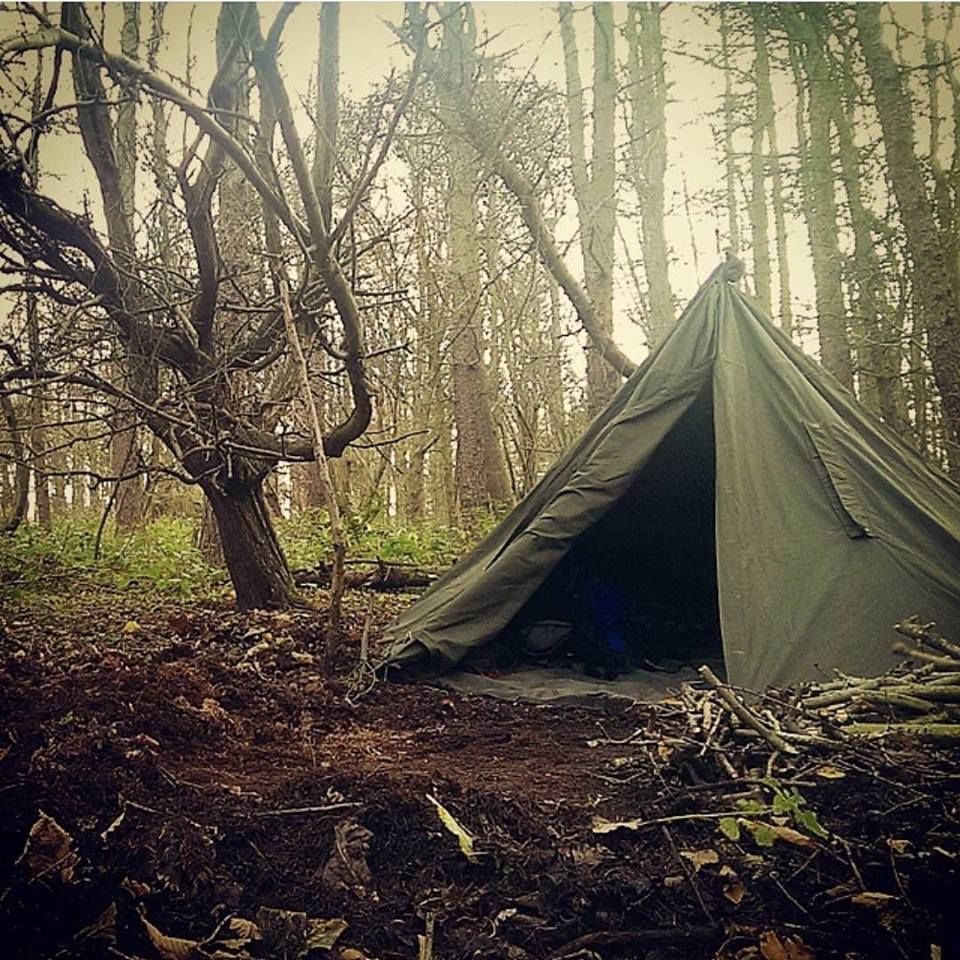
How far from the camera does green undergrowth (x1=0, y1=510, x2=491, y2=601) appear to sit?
5.72 meters

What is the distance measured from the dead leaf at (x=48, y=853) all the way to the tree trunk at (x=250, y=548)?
296 cm

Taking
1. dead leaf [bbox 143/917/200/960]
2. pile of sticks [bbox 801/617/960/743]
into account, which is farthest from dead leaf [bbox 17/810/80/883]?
pile of sticks [bbox 801/617/960/743]

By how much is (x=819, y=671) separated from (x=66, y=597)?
15.5 ft

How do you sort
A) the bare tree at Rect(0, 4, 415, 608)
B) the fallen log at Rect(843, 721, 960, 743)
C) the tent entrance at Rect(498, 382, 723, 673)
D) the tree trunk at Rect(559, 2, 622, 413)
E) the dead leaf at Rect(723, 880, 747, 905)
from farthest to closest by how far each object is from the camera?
the tree trunk at Rect(559, 2, 622, 413) < the tent entrance at Rect(498, 382, 723, 673) < the bare tree at Rect(0, 4, 415, 608) < the fallen log at Rect(843, 721, 960, 743) < the dead leaf at Rect(723, 880, 747, 905)

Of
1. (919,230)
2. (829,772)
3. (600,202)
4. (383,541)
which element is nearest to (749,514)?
(829,772)

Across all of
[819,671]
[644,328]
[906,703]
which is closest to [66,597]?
[819,671]

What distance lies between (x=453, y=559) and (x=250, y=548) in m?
2.19

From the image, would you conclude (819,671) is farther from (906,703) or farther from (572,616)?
(572,616)

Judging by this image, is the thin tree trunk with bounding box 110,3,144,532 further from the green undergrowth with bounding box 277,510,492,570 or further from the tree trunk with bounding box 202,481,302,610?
the green undergrowth with bounding box 277,510,492,570

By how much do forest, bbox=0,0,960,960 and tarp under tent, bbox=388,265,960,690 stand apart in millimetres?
17

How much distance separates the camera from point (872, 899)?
56.4 inches

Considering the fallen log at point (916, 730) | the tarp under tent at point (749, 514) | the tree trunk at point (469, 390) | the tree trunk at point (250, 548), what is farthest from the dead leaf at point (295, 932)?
the tree trunk at point (469, 390)

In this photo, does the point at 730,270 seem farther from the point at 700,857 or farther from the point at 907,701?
the point at 700,857

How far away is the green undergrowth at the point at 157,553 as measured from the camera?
5723mm
